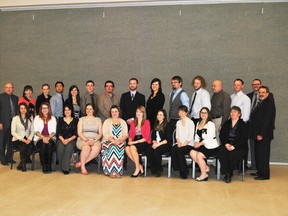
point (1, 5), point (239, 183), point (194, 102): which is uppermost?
point (1, 5)

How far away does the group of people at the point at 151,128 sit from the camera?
5820 mm

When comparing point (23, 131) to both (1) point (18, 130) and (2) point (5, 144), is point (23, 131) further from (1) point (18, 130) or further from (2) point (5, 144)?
(2) point (5, 144)

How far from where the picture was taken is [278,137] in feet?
24.5

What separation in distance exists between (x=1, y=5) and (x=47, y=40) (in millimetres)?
1209

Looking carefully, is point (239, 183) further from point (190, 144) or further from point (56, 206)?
point (56, 206)

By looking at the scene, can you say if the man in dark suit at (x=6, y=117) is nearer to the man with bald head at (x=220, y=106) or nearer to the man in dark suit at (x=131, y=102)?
the man in dark suit at (x=131, y=102)

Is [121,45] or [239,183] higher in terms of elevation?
[121,45]

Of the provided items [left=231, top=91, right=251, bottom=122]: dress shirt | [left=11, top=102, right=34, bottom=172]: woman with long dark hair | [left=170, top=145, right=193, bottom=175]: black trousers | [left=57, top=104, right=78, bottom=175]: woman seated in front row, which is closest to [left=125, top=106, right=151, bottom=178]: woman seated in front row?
[left=170, top=145, right=193, bottom=175]: black trousers

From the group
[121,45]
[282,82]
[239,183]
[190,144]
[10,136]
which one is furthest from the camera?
[121,45]

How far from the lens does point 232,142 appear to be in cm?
580

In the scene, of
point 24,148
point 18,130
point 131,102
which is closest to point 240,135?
point 131,102

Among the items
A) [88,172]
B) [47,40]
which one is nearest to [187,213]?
[88,172]

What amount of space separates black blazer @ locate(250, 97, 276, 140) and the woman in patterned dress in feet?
6.58

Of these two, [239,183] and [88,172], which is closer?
[239,183]
